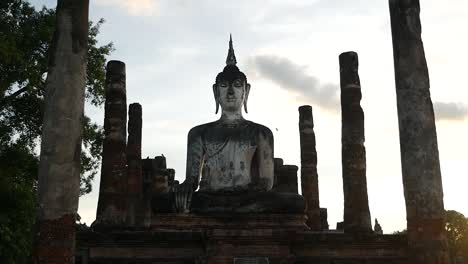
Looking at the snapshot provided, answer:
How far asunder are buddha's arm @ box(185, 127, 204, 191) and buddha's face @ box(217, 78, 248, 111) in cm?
79

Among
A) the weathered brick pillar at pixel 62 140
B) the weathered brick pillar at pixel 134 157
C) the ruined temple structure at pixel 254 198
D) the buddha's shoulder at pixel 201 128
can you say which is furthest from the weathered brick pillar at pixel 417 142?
the weathered brick pillar at pixel 134 157

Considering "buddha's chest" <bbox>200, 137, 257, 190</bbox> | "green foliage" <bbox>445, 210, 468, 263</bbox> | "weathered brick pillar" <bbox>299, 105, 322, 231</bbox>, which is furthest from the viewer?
"green foliage" <bbox>445, 210, 468, 263</bbox>

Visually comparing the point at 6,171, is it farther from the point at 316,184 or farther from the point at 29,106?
the point at 316,184

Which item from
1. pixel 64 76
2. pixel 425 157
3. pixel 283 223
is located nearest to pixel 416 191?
pixel 425 157

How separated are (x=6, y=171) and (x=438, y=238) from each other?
32.4 ft

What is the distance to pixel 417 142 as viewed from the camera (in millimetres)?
10672

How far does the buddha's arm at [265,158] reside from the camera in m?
12.7

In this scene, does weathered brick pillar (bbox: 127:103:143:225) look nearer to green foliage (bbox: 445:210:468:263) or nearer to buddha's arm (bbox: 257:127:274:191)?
buddha's arm (bbox: 257:127:274:191)

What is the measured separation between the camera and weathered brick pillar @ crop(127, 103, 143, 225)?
66.1 ft

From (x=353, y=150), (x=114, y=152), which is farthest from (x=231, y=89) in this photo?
(x=114, y=152)

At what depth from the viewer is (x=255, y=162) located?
1312cm

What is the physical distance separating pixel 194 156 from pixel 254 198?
1.91 metres

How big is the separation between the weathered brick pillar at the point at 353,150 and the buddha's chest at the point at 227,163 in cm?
285

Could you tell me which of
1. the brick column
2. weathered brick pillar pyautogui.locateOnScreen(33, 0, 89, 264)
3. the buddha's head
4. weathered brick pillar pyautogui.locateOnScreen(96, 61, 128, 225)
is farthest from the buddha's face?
the brick column
